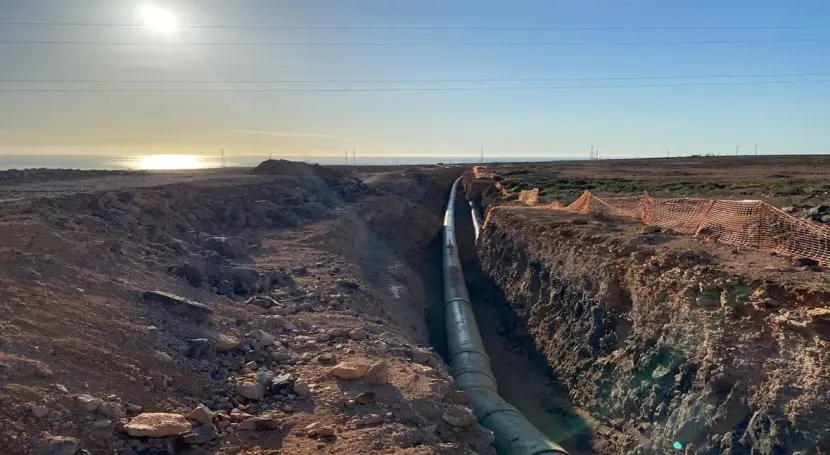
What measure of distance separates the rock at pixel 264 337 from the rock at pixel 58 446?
13.3ft

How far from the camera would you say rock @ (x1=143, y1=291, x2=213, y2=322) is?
954 cm

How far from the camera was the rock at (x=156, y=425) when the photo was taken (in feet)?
19.9

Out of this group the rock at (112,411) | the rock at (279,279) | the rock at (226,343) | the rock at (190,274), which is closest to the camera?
the rock at (112,411)

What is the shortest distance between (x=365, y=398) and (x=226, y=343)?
252cm

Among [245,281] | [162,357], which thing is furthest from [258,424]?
[245,281]

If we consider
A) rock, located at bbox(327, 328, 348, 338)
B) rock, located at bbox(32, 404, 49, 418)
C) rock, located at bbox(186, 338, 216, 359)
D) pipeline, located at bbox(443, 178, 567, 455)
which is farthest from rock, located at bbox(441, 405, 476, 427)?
rock, located at bbox(32, 404, 49, 418)

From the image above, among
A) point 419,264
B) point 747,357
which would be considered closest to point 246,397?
point 747,357

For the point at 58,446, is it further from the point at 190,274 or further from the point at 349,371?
the point at 190,274

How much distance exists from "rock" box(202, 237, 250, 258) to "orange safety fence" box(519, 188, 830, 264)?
36.8ft

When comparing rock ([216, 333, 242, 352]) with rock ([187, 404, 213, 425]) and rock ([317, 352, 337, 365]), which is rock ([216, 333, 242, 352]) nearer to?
rock ([317, 352, 337, 365])

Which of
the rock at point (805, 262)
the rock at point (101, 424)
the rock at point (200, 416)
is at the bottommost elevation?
the rock at point (200, 416)

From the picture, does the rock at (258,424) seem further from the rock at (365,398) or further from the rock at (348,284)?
the rock at (348,284)

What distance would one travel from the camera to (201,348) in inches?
331

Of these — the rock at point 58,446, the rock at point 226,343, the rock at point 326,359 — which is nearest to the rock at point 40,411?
the rock at point 58,446
